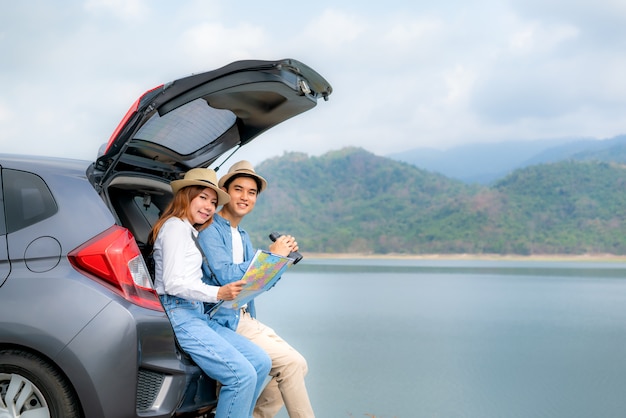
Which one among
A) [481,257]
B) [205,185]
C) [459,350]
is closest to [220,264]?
[205,185]

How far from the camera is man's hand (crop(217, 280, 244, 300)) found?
3100 mm

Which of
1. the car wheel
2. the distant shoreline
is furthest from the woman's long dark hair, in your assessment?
the distant shoreline

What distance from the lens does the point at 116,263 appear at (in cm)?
269

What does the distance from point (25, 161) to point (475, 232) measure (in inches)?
3425

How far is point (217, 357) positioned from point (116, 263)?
0.62 meters

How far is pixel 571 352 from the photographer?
69.4 ft

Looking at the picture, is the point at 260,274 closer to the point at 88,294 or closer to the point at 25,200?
the point at 88,294

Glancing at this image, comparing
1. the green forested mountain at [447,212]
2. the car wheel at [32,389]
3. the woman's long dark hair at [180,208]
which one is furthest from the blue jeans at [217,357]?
the green forested mountain at [447,212]

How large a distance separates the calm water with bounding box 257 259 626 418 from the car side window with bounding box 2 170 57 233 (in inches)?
186

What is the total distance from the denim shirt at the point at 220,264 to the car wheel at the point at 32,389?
0.84 metres

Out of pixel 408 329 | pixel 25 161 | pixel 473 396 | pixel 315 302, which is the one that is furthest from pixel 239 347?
pixel 315 302

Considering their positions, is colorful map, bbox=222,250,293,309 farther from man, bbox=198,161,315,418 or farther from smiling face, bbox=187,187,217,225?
smiling face, bbox=187,187,217,225

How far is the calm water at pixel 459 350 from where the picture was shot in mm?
14414

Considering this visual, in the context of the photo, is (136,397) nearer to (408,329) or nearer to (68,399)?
(68,399)
